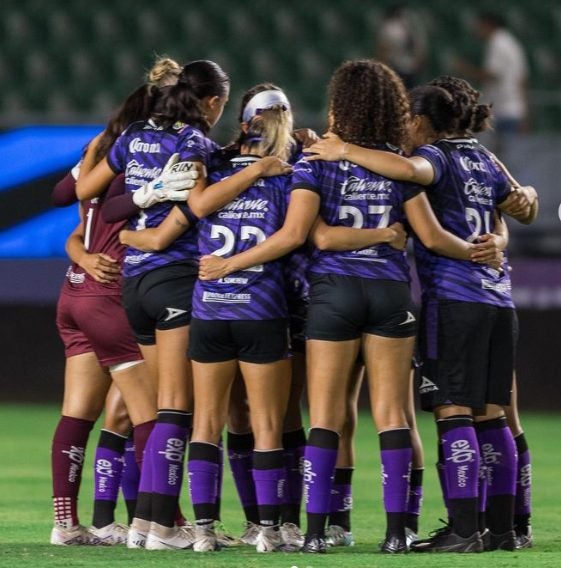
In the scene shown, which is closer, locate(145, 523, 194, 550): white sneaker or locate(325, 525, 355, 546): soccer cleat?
locate(145, 523, 194, 550): white sneaker

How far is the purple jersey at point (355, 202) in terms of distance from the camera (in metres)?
5.48

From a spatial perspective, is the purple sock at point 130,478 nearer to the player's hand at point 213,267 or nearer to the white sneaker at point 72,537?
the white sneaker at point 72,537

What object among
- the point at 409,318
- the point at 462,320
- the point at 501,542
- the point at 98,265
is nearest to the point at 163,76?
the point at 98,265

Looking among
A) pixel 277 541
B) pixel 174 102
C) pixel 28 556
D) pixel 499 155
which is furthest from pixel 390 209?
pixel 499 155

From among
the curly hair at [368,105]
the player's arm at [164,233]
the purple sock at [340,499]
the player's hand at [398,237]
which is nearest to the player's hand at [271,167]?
the curly hair at [368,105]

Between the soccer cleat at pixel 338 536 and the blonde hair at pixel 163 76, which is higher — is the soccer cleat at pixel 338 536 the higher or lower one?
the lower one

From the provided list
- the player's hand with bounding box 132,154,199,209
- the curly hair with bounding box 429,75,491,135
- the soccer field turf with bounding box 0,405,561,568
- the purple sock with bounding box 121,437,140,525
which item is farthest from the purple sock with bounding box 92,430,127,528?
the curly hair with bounding box 429,75,491,135

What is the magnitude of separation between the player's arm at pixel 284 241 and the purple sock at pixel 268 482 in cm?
73

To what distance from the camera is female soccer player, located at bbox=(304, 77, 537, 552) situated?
18.2 feet

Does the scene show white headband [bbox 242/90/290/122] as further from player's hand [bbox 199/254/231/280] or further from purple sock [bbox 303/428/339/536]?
purple sock [bbox 303/428/339/536]

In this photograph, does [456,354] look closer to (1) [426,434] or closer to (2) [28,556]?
(2) [28,556]

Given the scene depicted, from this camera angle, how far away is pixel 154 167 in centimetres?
575

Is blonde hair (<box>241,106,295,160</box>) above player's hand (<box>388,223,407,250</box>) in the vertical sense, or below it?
above

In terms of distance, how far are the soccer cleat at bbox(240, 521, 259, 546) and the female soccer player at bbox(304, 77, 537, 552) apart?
2.52ft
